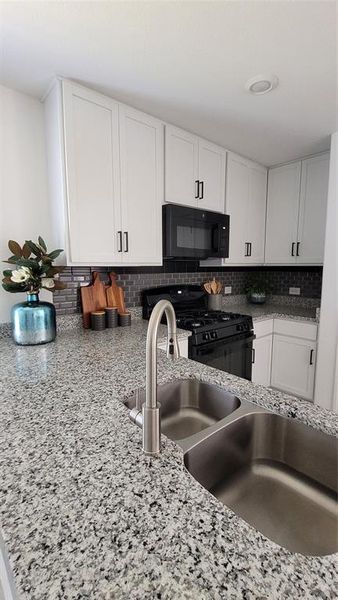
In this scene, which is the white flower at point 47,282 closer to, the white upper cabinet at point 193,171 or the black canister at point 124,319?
the black canister at point 124,319

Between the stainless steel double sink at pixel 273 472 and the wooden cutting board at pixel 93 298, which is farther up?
the wooden cutting board at pixel 93 298

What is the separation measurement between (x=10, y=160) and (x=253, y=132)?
69.6 inches

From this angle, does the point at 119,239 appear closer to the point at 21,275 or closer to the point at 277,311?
the point at 21,275

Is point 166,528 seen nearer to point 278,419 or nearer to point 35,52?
point 278,419

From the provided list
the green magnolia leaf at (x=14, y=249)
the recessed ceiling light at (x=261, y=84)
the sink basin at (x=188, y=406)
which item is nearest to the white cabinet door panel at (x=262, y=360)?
the sink basin at (x=188, y=406)

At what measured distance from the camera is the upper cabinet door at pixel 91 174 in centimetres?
154

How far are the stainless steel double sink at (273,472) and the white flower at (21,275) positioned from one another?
920 mm

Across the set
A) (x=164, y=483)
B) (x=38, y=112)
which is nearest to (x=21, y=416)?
(x=164, y=483)

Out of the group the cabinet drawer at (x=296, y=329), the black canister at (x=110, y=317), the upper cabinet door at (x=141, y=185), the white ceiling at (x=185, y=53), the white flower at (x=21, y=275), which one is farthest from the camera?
the cabinet drawer at (x=296, y=329)

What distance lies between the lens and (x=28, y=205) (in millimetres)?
1725

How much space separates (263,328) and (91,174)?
77.6 inches

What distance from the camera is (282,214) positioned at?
9.39 ft

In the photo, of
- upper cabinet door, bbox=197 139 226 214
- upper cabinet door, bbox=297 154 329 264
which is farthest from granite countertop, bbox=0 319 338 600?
upper cabinet door, bbox=297 154 329 264

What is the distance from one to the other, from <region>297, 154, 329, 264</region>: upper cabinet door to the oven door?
43.5 inches
